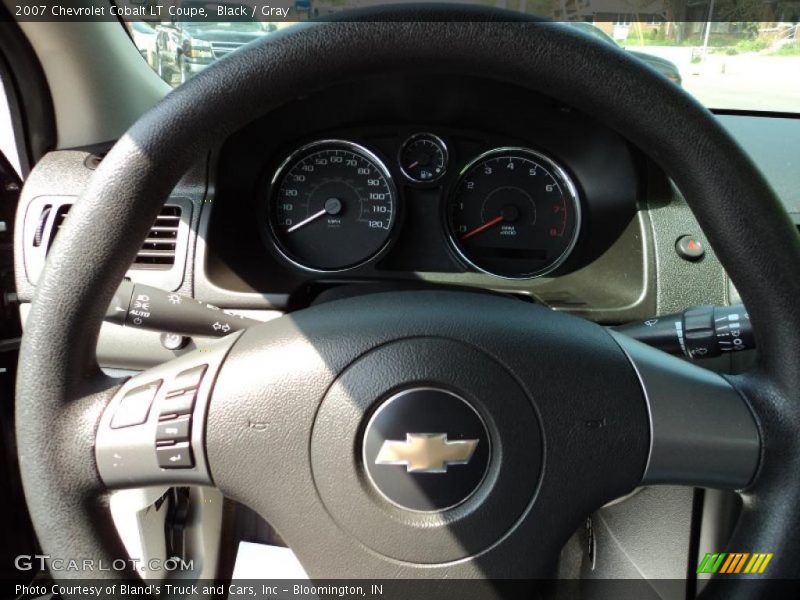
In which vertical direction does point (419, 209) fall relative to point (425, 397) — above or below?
below

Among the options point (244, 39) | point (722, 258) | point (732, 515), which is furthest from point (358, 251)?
point (722, 258)

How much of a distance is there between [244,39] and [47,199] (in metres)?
0.68

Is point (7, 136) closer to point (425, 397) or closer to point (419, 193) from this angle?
point (419, 193)

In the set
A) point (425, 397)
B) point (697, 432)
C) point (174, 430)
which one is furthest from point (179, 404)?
point (697, 432)

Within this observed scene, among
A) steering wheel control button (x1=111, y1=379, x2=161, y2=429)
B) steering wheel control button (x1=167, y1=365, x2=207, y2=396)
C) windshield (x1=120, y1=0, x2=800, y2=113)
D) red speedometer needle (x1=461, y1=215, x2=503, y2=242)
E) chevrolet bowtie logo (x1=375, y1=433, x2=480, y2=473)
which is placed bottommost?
red speedometer needle (x1=461, y1=215, x2=503, y2=242)

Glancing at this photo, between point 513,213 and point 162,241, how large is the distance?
0.99 meters

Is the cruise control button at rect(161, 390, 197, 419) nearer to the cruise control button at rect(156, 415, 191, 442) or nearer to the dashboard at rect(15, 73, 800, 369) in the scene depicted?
the cruise control button at rect(156, 415, 191, 442)

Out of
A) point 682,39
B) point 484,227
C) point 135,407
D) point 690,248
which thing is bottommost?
point 484,227

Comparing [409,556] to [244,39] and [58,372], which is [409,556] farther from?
[244,39]

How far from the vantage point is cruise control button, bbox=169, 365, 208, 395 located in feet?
3.00

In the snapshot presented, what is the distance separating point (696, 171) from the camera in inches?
33.4

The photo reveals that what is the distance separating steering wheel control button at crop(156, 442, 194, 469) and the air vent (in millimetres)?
963

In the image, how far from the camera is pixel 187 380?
3.02 ft

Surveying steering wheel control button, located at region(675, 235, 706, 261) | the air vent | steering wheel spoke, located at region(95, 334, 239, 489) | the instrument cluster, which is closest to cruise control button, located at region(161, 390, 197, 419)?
steering wheel spoke, located at region(95, 334, 239, 489)
